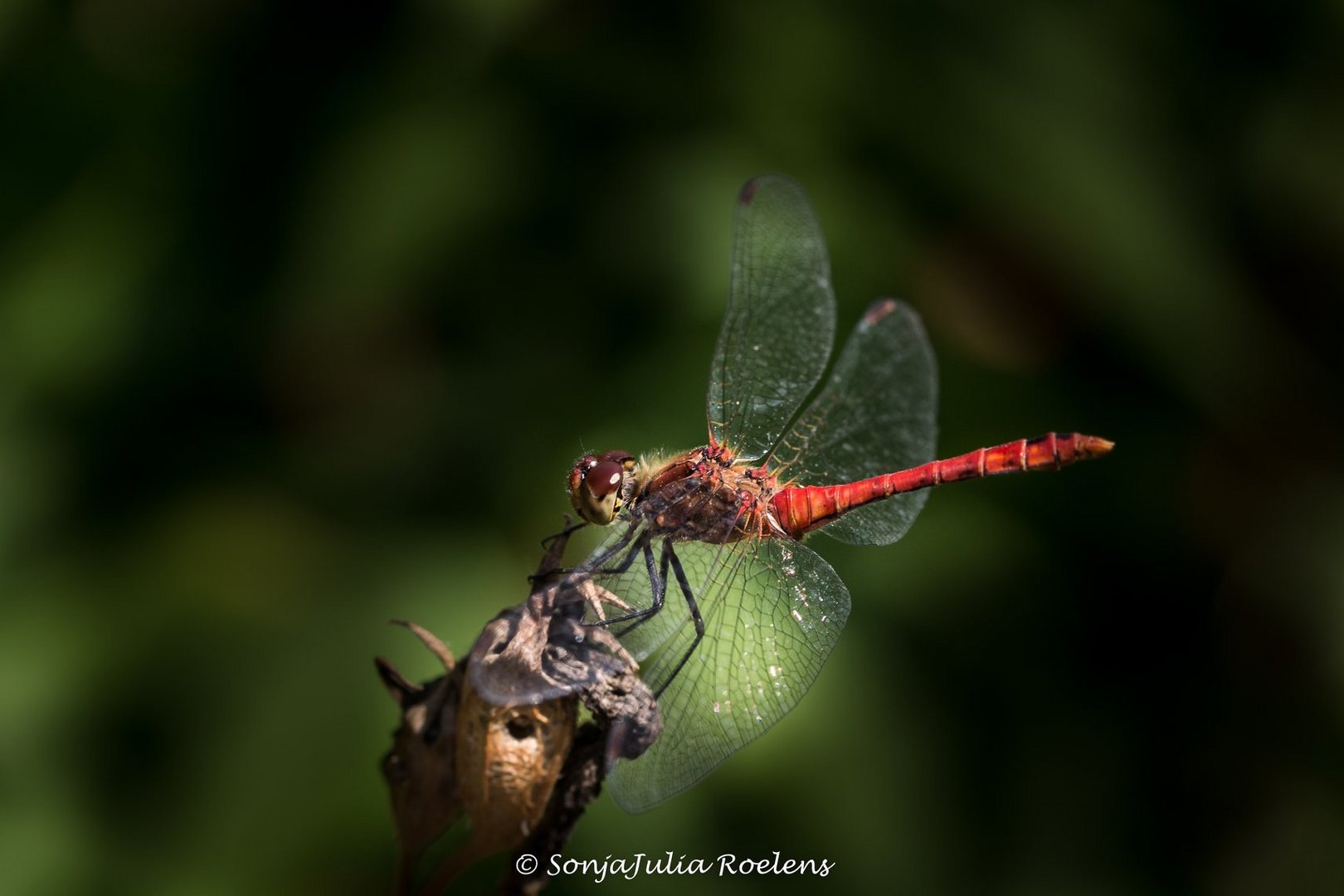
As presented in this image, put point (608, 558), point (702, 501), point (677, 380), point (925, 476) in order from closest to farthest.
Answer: point (608, 558) < point (702, 501) < point (925, 476) < point (677, 380)

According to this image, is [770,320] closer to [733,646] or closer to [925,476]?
[925,476]

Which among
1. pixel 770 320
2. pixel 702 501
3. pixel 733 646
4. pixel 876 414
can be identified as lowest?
pixel 733 646

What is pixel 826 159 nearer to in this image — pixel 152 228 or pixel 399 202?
pixel 399 202

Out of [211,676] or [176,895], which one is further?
[211,676]

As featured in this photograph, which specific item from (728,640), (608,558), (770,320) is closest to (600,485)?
(608,558)

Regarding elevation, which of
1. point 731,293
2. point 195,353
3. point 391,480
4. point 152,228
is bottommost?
point 391,480

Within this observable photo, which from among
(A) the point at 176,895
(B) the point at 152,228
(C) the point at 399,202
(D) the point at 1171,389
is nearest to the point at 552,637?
(A) the point at 176,895

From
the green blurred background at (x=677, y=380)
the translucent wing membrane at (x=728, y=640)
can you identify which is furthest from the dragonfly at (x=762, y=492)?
the green blurred background at (x=677, y=380)

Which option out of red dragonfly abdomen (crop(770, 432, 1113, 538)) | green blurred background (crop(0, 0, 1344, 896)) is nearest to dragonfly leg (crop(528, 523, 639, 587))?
red dragonfly abdomen (crop(770, 432, 1113, 538))
